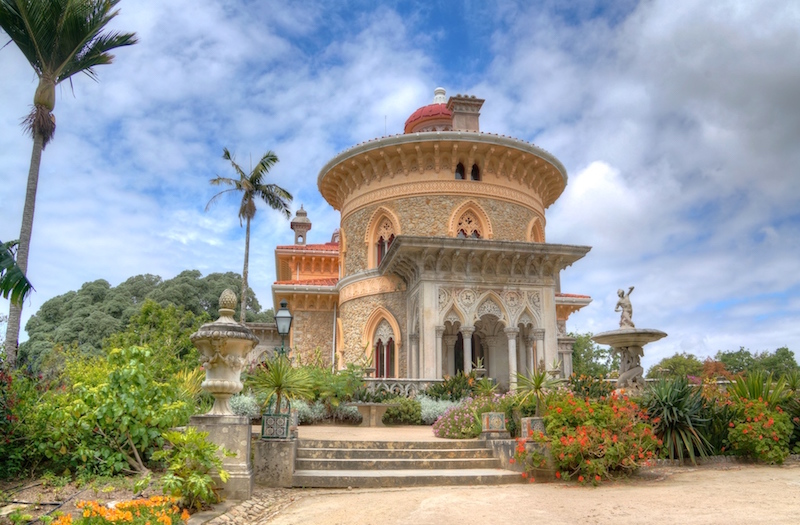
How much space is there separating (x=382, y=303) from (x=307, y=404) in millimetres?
6902

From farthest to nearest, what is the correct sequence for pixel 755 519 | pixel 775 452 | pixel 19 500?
pixel 775 452, pixel 19 500, pixel 755 519

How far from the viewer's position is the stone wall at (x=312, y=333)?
24781mm

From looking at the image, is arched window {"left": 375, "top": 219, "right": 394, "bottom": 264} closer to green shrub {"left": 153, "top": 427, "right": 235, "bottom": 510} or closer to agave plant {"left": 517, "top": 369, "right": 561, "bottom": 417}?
agave plant {"left": 517, "top": 369, "right": 561, "bottom": 417}

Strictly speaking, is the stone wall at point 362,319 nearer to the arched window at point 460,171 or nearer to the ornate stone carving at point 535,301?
the ornate stone carving at point 535,301

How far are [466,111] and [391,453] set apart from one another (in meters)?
15.4

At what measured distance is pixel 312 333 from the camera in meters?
25.0

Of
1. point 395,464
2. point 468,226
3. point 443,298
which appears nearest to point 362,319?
point 443,298

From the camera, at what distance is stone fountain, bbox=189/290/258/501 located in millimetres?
7230

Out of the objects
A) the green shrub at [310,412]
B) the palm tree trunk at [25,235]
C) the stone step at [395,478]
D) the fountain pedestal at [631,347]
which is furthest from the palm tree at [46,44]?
the fountain pedestal at [631,347]

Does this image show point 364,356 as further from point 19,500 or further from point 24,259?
point 19,500

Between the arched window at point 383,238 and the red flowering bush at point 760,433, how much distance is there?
13011 millimetres

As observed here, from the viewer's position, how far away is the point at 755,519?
5.99 m

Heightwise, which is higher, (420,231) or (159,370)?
(420,231)

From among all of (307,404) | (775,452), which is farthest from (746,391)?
(307,404)
